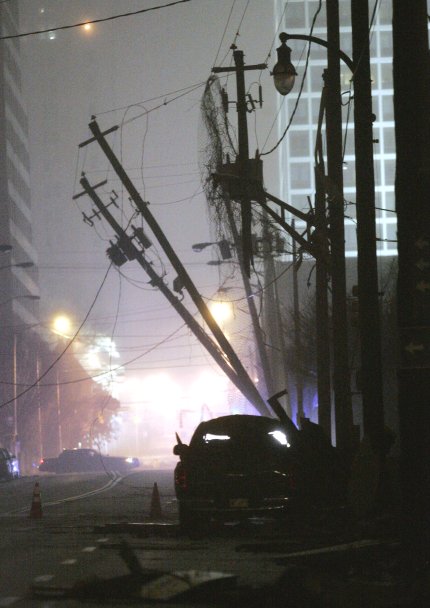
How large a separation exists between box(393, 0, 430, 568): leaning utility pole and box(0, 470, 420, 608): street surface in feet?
2.48

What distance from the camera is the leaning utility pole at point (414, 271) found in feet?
34.9

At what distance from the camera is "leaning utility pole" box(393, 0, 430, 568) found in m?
10.6

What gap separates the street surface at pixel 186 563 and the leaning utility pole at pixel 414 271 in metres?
0.76

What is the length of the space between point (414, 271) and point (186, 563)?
4.09 meters

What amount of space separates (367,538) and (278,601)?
4.79 metres

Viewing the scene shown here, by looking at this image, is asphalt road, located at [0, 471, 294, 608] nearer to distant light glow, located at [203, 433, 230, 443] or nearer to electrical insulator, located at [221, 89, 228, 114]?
distant light glow, located at [203, 433, 230, 443]

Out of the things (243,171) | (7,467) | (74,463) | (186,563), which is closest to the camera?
(186,563)

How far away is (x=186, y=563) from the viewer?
39.9 ft

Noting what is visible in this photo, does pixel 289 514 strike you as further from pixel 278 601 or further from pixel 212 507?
pixel 278 601

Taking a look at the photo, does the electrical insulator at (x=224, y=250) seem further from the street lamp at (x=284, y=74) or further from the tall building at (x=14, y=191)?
the tall building at (x=14, y=191)

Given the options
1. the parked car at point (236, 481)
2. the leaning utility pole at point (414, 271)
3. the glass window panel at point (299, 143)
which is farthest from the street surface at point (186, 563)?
the glass window panel at point (299, 143)

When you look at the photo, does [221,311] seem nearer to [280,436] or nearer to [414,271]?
[280,436]

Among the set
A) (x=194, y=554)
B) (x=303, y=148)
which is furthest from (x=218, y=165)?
(x=303, y=148)

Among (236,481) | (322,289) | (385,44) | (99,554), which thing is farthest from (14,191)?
(99,554)
